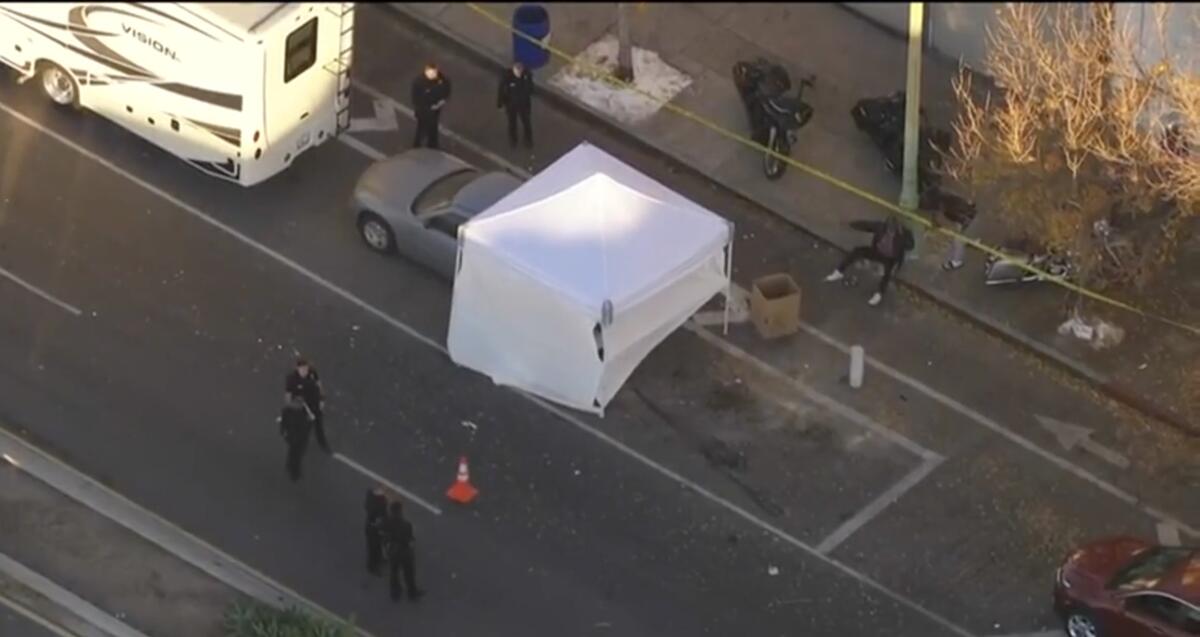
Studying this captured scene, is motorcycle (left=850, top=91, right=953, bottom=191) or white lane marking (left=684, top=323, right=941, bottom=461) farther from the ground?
motorcycle (left=850, top=91, right=953, bottom=191)

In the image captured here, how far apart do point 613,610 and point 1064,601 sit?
4.45 meters

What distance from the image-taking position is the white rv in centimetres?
2903

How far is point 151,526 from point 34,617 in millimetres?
1698

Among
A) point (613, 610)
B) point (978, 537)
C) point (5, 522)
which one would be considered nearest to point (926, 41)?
point (978, 537)

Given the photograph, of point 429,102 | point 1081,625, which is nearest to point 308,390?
point 429,102

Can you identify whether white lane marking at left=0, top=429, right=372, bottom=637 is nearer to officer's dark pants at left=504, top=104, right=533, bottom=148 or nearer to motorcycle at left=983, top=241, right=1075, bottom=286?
officer's dark pants at left=504, top=104, right=533, bottom=148

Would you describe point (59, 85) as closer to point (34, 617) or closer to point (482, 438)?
point (482, 438)

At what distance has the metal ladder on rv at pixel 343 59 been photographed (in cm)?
3003

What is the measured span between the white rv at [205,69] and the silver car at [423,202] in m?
1.20

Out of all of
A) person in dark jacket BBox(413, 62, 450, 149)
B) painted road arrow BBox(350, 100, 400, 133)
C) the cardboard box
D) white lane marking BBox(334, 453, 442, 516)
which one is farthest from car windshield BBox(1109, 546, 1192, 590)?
painted road arrow BBox(350, 100, 400, 133)

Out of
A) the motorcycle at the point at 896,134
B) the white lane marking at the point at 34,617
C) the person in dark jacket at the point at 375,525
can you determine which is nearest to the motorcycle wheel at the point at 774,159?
the motorcycle at the point at 896,134

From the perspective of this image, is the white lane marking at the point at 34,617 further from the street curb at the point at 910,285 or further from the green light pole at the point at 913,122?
the green light pole at the point at 913,122

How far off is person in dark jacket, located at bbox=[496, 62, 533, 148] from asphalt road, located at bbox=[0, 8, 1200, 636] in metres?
2.24

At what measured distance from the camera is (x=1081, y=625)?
25609 mm
